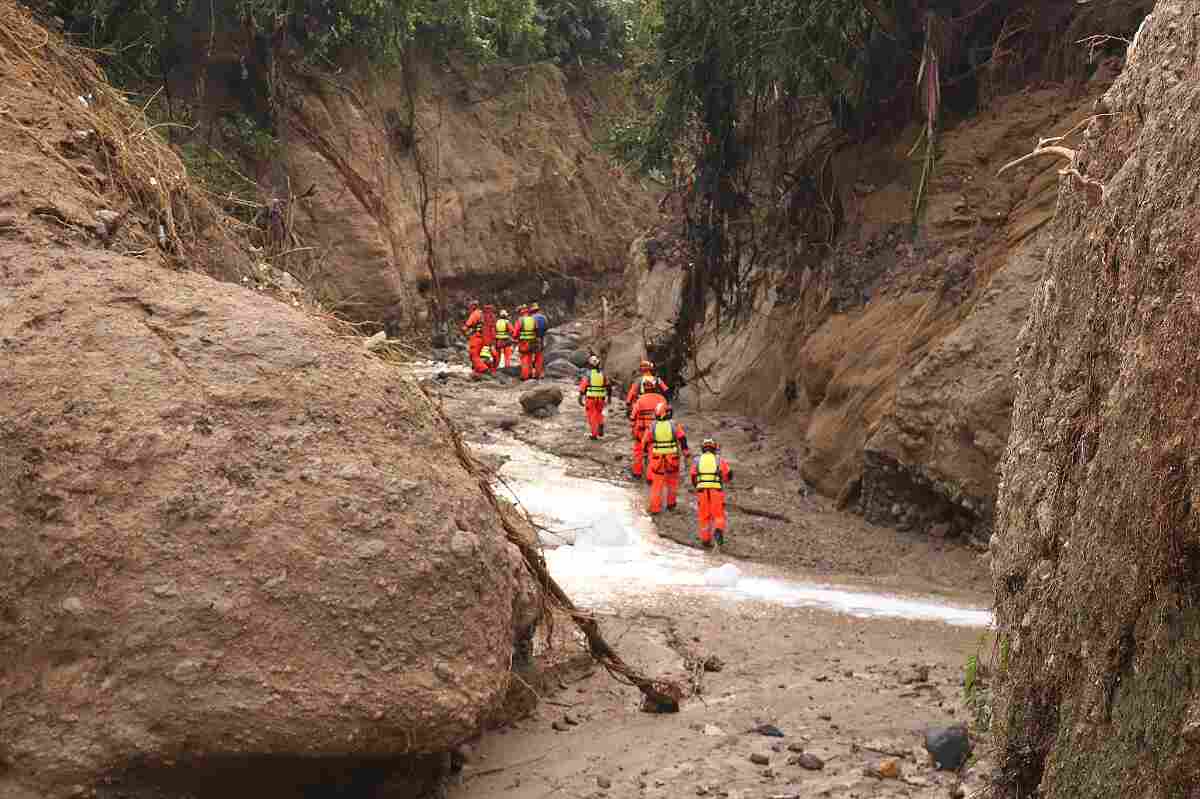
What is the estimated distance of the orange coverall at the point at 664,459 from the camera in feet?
46.3

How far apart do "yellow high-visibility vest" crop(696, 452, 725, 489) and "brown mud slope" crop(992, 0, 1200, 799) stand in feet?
25.2

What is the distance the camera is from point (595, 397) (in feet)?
60.4

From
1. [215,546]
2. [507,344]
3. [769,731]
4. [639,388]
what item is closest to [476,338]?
[507,344]

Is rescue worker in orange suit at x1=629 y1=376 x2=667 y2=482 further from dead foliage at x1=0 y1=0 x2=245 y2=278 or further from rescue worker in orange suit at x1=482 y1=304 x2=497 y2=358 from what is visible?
rescue worker in orange suit at x1=482 y1=304 x2=497 y2=358

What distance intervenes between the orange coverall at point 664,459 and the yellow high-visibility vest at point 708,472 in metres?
1.07

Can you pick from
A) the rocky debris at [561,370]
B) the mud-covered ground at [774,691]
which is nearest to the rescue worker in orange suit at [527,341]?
the rocky debris at [561,370]

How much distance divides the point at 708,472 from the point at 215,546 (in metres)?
7.83

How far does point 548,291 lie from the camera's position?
34.2 meters

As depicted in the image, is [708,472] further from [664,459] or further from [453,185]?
[453,185]

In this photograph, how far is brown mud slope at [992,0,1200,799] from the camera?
3232 millimetres

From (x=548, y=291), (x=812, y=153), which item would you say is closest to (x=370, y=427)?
(x=812, y=153)

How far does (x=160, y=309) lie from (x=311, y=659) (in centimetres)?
208

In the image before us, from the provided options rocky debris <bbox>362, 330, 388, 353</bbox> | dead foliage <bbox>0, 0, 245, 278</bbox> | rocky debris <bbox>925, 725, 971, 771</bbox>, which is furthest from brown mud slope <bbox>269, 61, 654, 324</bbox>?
rocky debris <bbox>925, 725, 971, 771</bbox>

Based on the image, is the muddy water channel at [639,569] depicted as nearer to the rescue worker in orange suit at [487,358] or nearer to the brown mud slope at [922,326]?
the brown mud slope at [922,326]
